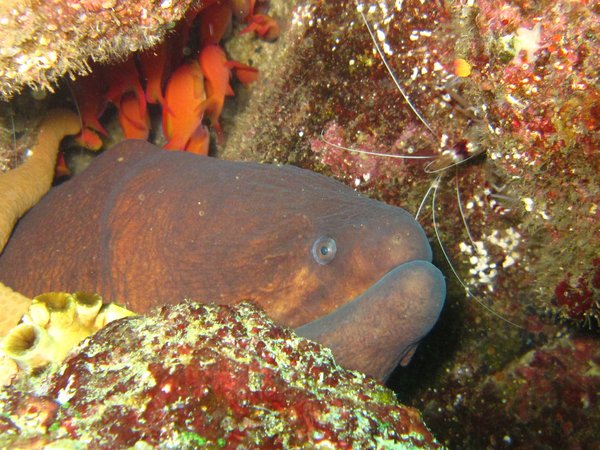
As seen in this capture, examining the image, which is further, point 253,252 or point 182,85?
point 182,85

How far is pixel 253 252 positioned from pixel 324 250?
46cm

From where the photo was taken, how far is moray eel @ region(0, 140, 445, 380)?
7.94 feet

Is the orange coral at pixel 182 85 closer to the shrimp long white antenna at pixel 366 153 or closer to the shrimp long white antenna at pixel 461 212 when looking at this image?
the shrimp long white antenna at pixel 366 153

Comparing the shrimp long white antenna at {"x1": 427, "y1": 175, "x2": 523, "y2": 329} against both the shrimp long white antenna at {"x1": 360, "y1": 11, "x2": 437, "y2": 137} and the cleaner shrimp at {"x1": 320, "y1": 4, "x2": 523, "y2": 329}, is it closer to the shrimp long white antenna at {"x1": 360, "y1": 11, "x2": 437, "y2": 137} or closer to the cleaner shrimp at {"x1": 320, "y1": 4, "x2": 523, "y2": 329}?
the cleaner shrimp at {"x1": 320, "y1": 4, "x2": 523, "y2": 329}

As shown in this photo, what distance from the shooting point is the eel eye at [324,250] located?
262 centimetres

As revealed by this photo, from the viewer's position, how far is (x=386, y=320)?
238 cm

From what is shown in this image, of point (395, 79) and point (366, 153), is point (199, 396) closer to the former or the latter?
point (366, 153)

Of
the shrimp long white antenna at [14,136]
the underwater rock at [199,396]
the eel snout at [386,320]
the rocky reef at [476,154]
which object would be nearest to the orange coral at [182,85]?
the rocky reef at [476,154]

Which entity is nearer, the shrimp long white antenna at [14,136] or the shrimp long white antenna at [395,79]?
the shrimp long white antenna at [395,79]

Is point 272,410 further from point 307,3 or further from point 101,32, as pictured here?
point 307,3

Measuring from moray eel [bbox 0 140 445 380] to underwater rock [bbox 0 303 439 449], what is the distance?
23.9 inches

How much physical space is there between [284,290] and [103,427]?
1369 millimetres

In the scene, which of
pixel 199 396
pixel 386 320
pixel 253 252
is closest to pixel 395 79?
Answer: pixel 253 252

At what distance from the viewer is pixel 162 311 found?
189cm
